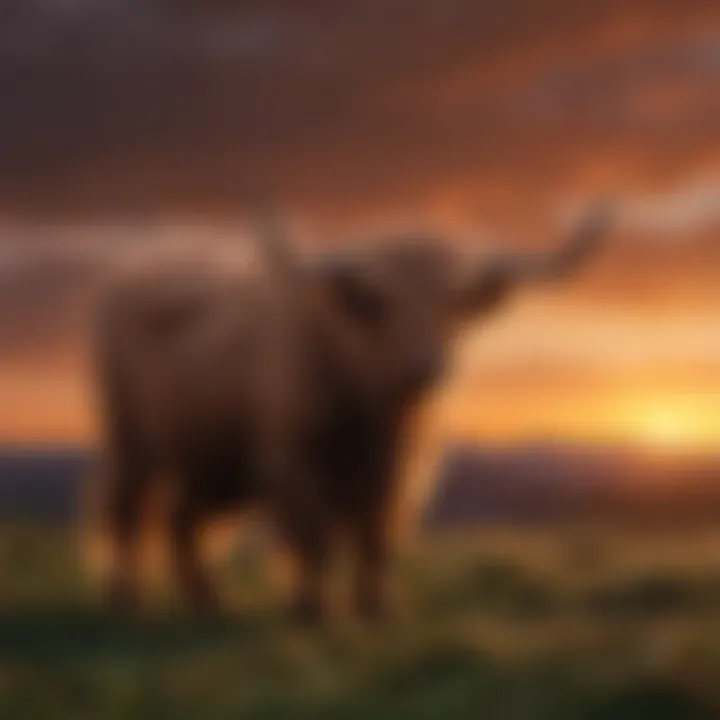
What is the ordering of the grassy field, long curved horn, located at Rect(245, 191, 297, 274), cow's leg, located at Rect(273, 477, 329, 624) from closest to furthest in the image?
1. the grassy field
2. long curved horn, located at Rect(245, 191, 297, 274)
3. cow's leg, located at Rect(273, 477, 329, 624)

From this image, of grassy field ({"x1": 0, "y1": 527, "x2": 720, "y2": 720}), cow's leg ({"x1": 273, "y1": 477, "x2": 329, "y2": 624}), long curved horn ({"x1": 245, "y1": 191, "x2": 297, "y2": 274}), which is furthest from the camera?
cow's leg ({"x1": 273, "y1": 477, "x2": 329, "y2": 624})

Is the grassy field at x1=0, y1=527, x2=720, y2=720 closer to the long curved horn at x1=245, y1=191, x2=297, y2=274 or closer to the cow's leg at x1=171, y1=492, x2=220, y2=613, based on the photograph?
the cow's leg at x1=171, y1=492, x2=220, y2=613

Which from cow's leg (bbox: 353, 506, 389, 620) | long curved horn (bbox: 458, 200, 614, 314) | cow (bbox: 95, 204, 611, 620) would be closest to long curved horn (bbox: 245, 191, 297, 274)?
cow (bbox: 95, 204, 611, 620)

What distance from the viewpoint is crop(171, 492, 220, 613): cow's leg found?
2136 mm

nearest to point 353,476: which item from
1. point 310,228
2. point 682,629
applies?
point 310,228

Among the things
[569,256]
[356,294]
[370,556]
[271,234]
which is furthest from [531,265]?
[370,556]

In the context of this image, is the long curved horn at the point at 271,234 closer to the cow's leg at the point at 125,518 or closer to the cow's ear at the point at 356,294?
the cow's ear at the point at 356,294

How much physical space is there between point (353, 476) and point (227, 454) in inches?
8.4

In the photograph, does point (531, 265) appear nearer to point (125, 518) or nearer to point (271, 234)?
point (271, 234)

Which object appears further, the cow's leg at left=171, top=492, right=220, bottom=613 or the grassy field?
the cow's leg at left=171, top=492, right=220, bottom=613

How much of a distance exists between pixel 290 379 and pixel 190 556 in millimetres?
316

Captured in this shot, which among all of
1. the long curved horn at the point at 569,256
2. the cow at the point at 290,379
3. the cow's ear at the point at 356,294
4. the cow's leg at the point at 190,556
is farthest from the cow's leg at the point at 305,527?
the long curved horn at the point at 569,256

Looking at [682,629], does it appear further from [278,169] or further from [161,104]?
[161,104]

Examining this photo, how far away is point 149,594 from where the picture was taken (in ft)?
7.44
